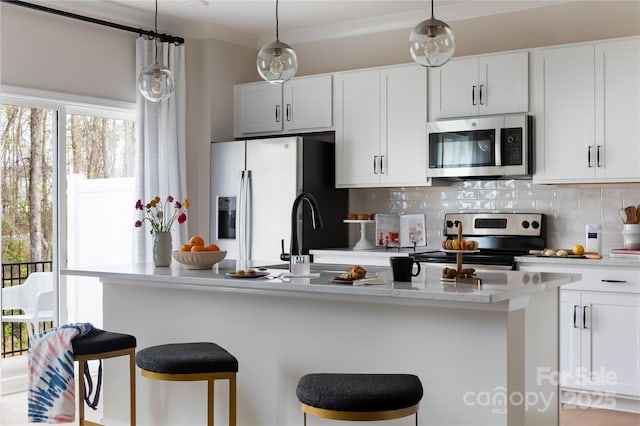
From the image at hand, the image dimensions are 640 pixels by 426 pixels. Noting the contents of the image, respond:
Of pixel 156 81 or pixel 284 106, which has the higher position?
pixel 284 106

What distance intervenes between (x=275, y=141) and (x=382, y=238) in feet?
3.73

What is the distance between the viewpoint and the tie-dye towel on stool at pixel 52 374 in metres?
3.45

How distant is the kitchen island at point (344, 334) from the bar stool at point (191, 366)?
0.34m

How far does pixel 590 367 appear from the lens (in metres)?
4.68

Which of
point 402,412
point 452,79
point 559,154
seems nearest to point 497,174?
point 559,154

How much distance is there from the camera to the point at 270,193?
579 cm

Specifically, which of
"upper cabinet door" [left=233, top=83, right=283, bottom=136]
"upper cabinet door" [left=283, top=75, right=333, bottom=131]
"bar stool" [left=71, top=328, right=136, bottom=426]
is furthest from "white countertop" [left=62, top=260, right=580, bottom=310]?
"upper cabinet door" [left=233, top=83, right=283, bottom=136]

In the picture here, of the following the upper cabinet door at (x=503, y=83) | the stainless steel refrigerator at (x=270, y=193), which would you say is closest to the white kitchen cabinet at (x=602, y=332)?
the upper cabinet door at (x=503, y=83)

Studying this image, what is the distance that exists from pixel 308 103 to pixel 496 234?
1.84m

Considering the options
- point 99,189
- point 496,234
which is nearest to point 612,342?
point 496,234

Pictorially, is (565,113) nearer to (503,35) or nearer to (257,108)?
(503,35)

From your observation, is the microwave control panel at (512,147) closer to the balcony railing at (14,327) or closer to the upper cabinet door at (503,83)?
the upper cabinet door at (503,83)

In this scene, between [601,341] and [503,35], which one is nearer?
[601,341]

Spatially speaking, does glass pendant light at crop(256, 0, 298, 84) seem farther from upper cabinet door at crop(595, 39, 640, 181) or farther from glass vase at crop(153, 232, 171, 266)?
upper cabinet door at crop(595, 39, 640, 181)
